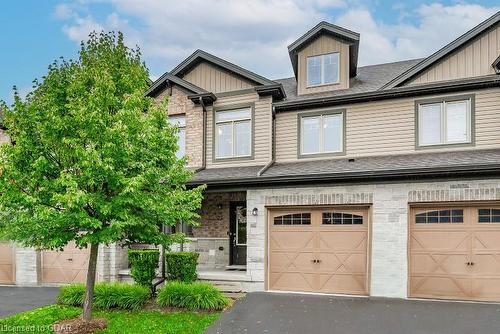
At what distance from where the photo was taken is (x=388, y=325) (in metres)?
8.08

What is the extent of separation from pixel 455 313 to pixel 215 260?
24.4ft

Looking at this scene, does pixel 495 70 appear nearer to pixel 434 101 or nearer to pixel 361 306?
pixel 434 101

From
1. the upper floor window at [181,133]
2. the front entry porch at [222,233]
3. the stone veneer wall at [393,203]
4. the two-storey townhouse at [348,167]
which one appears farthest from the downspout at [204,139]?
the stone veneer wall at [393,203]

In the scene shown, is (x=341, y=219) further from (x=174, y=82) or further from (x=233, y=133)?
(x=174, y=82)

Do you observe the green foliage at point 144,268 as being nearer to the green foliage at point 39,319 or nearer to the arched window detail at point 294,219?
the green foliage at point 39,319

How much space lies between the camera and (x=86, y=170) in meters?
7.79

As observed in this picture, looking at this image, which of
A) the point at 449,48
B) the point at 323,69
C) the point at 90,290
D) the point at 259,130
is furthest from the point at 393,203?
the point at 90,290

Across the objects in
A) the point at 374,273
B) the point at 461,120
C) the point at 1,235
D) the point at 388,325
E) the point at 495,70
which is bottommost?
the point at 388,325

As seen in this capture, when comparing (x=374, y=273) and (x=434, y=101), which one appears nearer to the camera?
(x=374, y=273)

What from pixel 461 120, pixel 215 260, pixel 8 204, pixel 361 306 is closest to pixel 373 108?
pixel 461 120

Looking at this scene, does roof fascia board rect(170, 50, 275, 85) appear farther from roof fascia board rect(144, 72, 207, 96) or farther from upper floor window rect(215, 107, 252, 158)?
upper floor window rect(215, 107, 252, 158)

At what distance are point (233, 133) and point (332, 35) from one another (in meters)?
4.61

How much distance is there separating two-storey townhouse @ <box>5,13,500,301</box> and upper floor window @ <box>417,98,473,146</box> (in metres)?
0.03

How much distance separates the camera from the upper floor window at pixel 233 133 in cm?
1305
